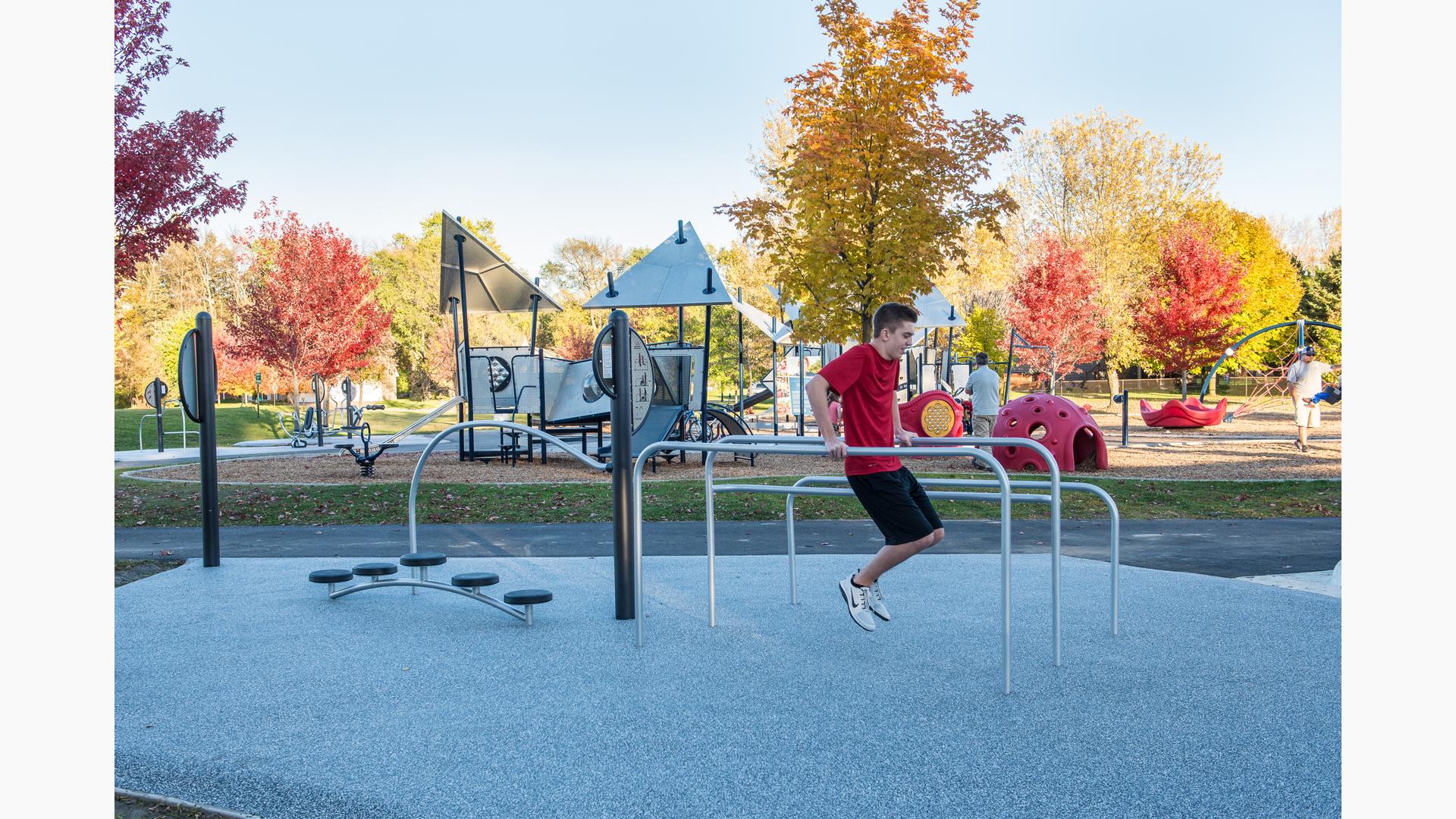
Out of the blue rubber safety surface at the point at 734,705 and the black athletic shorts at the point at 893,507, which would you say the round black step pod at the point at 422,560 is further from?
the black athletic shorts at the point at 893,507

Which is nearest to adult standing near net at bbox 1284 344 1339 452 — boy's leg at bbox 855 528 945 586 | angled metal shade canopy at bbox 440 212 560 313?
angled metal shade canopy at bbox 440 212 560 313

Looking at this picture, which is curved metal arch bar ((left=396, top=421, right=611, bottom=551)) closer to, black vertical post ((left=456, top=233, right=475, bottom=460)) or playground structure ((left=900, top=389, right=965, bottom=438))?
black vertical post ((left=456, top=233, right=475, bottom=460))

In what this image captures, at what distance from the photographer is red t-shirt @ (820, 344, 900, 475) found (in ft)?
16.3

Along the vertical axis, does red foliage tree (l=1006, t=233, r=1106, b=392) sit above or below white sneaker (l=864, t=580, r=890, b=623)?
above

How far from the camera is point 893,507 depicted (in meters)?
4.97

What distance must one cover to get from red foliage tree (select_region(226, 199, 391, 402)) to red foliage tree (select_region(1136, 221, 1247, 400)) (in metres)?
26.0

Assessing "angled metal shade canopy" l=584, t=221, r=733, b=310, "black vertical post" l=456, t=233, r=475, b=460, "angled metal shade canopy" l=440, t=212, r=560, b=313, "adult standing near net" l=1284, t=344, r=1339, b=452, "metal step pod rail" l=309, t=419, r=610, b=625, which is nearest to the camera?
"metal step pod rail" l=309, t=419, r=610, b=625

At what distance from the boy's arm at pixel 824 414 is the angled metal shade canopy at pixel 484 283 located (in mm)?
11923

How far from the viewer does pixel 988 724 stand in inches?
153

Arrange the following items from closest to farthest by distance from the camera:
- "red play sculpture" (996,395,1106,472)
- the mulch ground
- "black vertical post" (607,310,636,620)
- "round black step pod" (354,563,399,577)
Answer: "black vertical post" (607,310,636,620) → "round black step pod" (354,563,399,577) → the mulch ground → "red play sculpture" (996,395,1106,472)

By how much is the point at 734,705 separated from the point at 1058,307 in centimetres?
3213

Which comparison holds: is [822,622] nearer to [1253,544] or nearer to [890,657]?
[890,657]

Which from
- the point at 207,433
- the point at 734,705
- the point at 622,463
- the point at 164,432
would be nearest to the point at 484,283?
the point at 207,433

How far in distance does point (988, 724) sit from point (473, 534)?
6.73m
